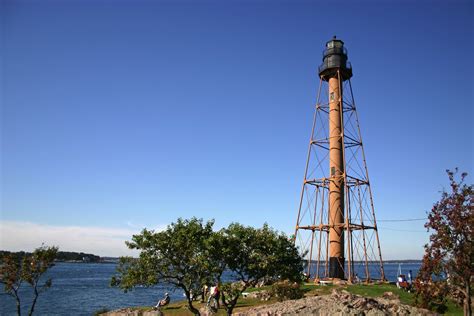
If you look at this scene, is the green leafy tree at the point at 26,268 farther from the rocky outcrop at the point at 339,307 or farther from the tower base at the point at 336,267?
the tower base at the point at 336,267

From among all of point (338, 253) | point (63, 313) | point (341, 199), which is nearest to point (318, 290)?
point (338, 253)

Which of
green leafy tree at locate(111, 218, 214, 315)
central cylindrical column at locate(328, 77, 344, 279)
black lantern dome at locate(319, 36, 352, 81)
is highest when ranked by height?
black lantern dome at locate(319, 36, 352, 81)

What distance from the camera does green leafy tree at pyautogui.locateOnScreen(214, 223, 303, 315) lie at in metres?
25.2

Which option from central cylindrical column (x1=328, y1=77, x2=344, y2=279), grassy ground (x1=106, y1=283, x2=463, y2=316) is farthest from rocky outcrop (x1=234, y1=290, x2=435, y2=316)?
central cylindrical column (x1=328, y1=77, x2=344, y2=279)

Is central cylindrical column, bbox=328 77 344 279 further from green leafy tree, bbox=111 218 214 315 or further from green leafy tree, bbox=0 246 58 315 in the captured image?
green leafy tree, bbox=0 246 58 315

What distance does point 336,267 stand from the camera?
43.3m

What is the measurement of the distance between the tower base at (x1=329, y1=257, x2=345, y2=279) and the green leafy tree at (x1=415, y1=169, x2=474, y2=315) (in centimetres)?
2181

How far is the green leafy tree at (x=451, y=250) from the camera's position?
2047 centimetres

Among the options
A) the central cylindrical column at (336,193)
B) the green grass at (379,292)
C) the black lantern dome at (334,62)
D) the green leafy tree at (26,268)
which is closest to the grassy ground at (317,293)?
the green grass at (379,292)

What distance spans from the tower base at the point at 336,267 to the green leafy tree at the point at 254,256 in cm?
1817

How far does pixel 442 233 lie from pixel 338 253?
77.7ft

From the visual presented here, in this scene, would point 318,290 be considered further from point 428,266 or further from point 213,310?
point 428,266

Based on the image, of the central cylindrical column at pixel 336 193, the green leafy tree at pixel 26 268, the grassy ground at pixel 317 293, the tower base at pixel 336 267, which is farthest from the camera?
the central cylindrical column at pixel 336 193

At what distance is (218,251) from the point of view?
24.9 meters
